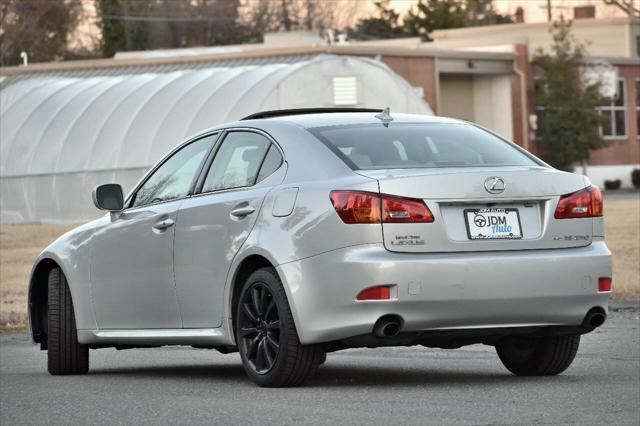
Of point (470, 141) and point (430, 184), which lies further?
point (470, 141)

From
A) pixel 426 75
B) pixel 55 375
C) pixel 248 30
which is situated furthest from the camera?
pixel 248 30

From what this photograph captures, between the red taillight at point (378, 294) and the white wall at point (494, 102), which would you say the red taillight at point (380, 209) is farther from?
the white wall at point (494, 102)

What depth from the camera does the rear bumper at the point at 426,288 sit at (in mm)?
8445

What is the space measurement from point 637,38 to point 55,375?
219ft

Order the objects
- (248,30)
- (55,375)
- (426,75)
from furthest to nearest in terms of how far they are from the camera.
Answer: (248,30), (426,75), (55,375)

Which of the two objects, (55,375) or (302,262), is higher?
(302,262)

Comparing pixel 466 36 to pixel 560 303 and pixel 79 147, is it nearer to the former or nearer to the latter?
pixel 79 147

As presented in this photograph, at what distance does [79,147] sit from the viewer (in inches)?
1614

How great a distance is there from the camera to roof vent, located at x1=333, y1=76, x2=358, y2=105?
41.8 m

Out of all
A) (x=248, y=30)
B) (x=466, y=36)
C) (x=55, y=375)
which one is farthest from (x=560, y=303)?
(x=248, y=30)

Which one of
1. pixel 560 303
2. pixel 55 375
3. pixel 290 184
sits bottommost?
pixel 55 375

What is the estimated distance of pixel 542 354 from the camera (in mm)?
9555

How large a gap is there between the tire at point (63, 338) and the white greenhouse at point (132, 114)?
1057 inches

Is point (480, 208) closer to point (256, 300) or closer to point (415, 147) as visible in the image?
point (415, 147)
